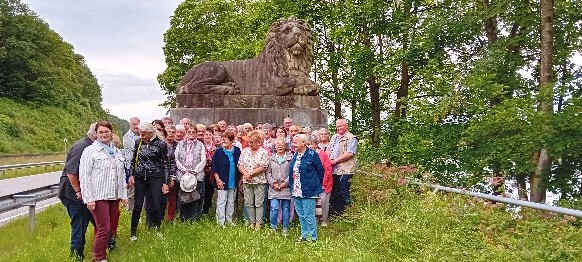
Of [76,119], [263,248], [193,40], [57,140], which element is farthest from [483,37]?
[76,119]

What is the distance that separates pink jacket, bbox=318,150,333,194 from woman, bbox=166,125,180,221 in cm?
223

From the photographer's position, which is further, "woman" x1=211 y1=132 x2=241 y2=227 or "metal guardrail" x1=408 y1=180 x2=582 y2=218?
"woman" x1=211 y1=132 x2=241 y2=227

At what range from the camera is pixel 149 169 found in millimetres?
7797

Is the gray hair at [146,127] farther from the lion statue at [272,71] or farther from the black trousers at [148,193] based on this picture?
the lion statue at [272,71]

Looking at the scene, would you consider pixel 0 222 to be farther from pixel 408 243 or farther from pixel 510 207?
pixel 510 207

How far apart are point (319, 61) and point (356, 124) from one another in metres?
2.95

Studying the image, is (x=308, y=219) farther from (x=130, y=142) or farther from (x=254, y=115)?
(x=254, y=115)

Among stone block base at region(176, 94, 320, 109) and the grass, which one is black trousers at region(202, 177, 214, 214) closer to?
the grass

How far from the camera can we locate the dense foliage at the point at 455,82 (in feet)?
41.3

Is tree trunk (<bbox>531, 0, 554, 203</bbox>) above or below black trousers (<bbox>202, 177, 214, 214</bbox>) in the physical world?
above

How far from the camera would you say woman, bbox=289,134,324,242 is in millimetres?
7887

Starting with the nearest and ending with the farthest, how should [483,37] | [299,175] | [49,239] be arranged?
[299,175] < [49,239] < [483,37]

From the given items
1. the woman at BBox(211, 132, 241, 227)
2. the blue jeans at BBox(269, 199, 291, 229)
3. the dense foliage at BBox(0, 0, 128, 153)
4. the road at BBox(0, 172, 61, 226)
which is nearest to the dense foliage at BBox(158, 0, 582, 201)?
the blue jeans at BBox(269, 199, 291, 229)

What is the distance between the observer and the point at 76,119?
5134 cm
